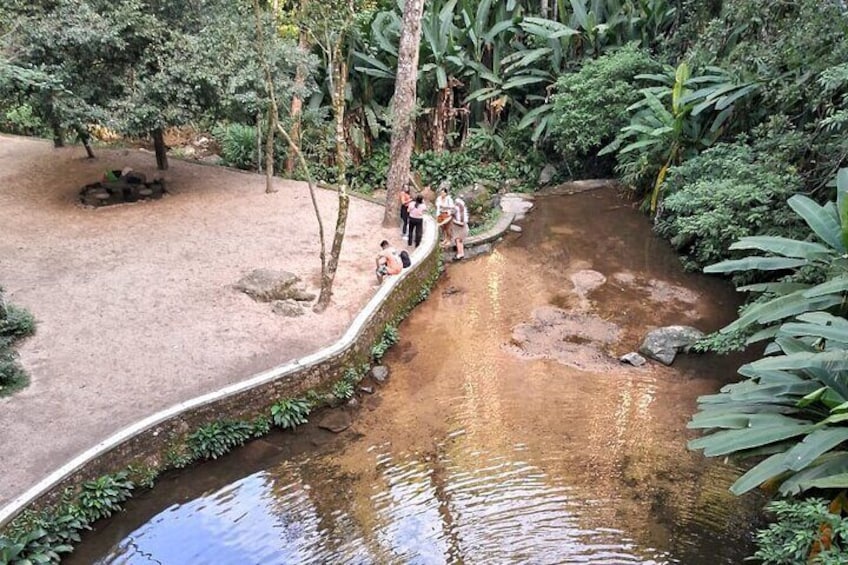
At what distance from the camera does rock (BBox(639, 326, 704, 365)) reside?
346 inches

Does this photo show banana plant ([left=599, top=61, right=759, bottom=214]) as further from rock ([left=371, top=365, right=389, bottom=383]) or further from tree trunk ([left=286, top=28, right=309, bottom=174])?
rock ([left=371, top=365, right=389, bottom=383])

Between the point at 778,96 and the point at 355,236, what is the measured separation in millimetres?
7197

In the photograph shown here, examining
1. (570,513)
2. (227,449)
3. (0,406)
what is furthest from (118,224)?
(570,513)

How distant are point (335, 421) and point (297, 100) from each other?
30.0ft

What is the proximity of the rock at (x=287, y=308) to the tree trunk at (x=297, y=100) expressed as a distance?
504cm

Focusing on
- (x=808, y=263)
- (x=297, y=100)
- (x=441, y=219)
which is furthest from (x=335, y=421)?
(x=297, y=100)

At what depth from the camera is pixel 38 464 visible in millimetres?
6184

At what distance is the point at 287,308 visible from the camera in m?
9.17

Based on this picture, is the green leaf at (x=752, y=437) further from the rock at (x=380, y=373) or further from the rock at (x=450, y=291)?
the rock at (x=450, y=291)

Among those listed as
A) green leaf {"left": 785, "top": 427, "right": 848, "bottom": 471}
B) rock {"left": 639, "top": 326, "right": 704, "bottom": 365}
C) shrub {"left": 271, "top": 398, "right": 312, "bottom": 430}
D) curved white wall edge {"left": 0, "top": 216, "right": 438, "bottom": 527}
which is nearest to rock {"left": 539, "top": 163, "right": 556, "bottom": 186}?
curved white wall edge {"left": 0, "top": 216, "right": 438, "bottom": 527}

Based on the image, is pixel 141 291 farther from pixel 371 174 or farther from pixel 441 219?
pixel 371 174

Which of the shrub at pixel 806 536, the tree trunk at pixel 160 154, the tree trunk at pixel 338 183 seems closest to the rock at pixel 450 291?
the tree trunk at pixel 338 183

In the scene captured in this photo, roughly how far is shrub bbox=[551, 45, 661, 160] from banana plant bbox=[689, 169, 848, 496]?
24.9 feet

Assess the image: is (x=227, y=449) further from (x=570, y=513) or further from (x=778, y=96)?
(x=778, y=96)
